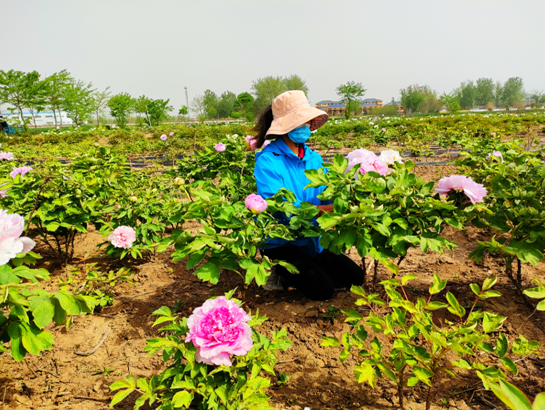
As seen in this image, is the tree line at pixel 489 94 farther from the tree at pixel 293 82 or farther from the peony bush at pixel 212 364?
the peony bush at pixel 212 364

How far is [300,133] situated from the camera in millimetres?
2119

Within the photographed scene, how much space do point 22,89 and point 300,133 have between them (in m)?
25.8

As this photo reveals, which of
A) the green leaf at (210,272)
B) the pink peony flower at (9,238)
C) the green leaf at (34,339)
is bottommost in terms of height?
the green leaf at (34,339)

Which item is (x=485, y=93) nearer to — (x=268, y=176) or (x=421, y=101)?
(x=421, y=101)

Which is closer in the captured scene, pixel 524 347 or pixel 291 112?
pixel 524 347

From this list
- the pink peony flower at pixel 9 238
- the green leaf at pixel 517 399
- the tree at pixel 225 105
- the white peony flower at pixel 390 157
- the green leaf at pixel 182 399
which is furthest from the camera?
the tree at pixel 225 105

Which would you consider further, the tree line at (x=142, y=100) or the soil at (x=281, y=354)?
the tree line at (x=142, y=100)

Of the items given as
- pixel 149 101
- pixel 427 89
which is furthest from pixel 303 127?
pixel 427 89

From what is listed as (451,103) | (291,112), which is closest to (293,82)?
(451,103)

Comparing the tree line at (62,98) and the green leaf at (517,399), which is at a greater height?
the tree line at (62,98)

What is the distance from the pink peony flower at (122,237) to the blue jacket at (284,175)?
1038 millimetres

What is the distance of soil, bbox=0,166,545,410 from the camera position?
56.7 inches

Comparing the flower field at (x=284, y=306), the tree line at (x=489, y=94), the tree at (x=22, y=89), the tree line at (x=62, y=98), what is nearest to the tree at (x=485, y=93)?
the tree line at (x=489, y=94)

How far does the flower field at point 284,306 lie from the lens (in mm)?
1062
